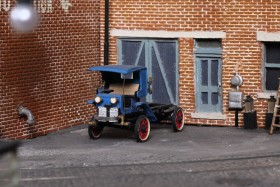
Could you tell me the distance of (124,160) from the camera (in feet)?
56.9

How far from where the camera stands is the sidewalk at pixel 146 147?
17.5 m

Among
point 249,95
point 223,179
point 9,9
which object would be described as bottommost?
point 223,179

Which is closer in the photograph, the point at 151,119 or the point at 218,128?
the point at 151,119

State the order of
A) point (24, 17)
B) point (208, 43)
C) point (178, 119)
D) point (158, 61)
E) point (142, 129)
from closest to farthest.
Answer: point (142, 129), point (24, 17), point (178, 119), point (208, 43), point (158, 61)

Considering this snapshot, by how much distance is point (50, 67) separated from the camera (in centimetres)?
2080

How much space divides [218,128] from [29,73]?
203 inches

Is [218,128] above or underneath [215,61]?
underneath

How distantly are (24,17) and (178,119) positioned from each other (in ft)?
15.2

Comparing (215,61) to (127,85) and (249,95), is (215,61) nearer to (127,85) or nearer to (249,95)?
(249,95)

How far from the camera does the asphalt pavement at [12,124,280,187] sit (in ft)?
50.6

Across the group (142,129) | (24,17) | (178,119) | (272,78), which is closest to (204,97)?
(178,119)

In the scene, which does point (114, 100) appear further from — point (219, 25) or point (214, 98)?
point (219, 25)

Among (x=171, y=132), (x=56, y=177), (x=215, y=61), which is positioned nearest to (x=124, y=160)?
(x=56, y=177)

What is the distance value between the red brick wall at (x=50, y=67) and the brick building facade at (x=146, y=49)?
24 mm
